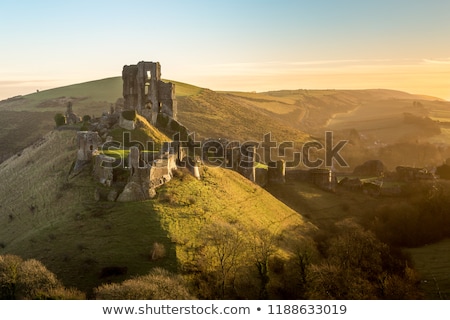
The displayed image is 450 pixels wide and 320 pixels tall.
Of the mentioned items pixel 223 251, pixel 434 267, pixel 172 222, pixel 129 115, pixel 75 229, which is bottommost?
pixel 434 267

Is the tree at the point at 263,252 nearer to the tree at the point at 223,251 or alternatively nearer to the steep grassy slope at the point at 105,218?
the tree at the point at 223,251

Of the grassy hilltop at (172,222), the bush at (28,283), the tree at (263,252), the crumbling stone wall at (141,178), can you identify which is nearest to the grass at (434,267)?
the grassy hilltop at (172,222)

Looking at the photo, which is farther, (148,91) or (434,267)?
(148,91)

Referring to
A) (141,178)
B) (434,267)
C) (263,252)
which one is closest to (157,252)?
(263,252)

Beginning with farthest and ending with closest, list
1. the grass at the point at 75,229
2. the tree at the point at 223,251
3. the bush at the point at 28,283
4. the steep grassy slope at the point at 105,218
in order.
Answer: the steep grassy slope at the point at 105,218, the grass at the point at 75,229, the tree at the point at 223,251, the bush at the point at 28,283

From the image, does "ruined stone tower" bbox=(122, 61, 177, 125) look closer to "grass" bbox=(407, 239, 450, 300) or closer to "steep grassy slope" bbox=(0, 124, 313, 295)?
"steep grassy slope" bbox=(0, 124, 313, 295)

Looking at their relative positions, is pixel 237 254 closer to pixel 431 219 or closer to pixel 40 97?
pixel 431 219

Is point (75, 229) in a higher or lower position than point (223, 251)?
higher

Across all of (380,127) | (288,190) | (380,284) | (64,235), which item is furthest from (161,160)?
(380,127)

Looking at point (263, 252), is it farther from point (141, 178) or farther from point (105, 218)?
point (105, 218)
